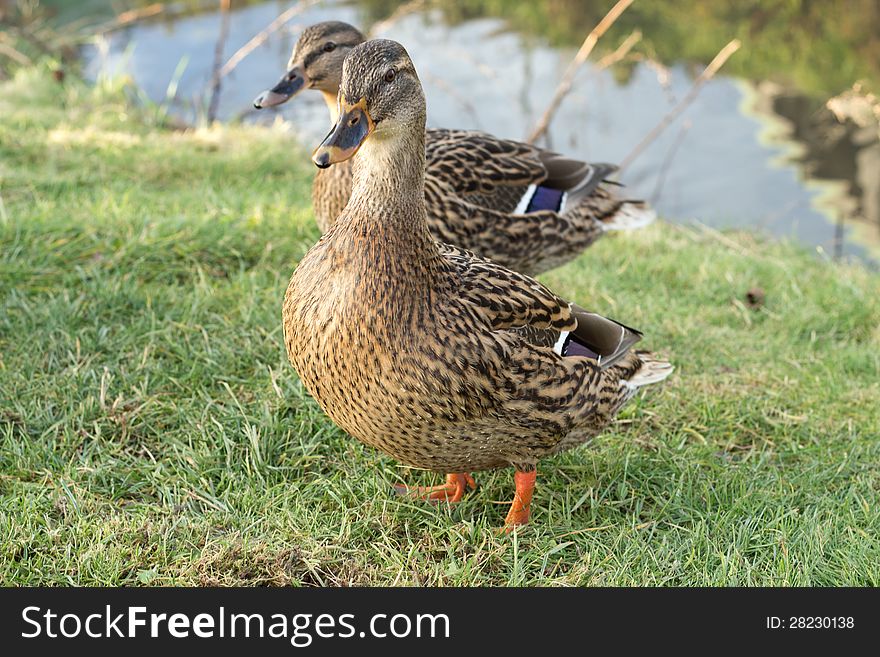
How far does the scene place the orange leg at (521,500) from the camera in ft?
9.70

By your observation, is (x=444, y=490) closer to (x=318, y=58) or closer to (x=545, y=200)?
(x=545, y=200)

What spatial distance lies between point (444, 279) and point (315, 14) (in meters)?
6.63

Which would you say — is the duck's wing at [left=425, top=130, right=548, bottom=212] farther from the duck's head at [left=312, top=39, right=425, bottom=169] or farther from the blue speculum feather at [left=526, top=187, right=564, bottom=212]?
the duck's head at [left=312, top=39, right=425, bottom=169]

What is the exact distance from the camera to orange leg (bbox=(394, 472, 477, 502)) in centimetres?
308

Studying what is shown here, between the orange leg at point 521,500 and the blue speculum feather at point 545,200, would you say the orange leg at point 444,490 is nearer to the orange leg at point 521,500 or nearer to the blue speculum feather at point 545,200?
the orange leg at point 521,500

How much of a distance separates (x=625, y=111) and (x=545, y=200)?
12.7 feet

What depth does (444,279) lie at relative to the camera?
2.71m

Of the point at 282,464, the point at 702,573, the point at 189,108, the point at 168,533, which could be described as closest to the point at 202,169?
the point at 189,108

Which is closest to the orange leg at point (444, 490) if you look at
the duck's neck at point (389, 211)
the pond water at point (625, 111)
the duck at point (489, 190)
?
the duck's neck at point (389, 211)

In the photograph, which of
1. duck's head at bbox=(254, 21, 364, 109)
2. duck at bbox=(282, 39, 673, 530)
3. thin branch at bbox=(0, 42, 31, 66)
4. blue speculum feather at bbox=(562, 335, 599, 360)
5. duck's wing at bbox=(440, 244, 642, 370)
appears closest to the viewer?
duck at bbox=(282, 39, 673, 530)

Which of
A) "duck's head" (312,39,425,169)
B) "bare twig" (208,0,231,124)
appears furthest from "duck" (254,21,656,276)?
"bare twig" (208,0,231,124)

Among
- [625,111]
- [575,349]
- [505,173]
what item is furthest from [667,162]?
[575,349]

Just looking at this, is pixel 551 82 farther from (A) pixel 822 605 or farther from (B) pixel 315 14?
(A) pixel 822 605

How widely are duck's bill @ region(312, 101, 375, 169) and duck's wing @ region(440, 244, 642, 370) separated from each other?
1.66 feet
